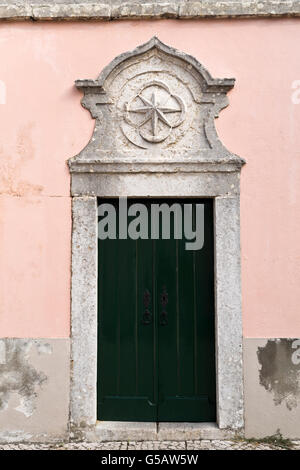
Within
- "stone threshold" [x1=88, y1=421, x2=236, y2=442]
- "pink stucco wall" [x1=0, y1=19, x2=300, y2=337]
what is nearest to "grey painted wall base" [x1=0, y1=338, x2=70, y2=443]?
"pink stucco wall" [x1=0, y1=19, x2=300, y2=337]

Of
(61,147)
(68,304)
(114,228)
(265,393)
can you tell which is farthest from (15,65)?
(265,393)

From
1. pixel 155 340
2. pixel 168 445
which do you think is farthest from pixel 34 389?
pixel 168 445

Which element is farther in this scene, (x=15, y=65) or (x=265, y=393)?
(x=15, y=65)

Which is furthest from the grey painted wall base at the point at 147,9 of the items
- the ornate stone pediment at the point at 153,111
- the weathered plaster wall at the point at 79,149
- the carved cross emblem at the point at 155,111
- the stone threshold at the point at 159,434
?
the stone threshold at the point at 159,434

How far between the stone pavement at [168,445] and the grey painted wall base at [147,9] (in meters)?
3.58

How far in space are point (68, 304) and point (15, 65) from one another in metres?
2.14

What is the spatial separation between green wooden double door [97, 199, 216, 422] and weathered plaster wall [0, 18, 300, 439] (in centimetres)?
34

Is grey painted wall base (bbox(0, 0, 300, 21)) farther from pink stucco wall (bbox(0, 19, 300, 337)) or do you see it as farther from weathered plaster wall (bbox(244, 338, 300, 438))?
weathered plaster wall (bbox(244, 338, 300, 438))

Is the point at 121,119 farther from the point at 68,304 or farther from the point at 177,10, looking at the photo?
the point at 68,304

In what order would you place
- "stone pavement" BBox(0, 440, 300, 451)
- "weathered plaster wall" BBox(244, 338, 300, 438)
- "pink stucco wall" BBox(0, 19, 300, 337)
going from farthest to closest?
"pink stucco wall" BBox(0, 19, 300, 337) → "weathered plaster wall" BBox(244, 338, 300, 438) → "stone pavement" BBox(0, 440, 300, 451)

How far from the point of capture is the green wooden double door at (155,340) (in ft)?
13.6

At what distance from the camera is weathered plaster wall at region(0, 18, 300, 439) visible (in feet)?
13.3

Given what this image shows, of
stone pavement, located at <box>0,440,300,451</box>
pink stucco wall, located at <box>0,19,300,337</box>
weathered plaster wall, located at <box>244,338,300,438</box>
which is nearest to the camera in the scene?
stone pavement, located at <box>0,440,300,451</box>

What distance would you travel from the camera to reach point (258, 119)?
4172 mm
